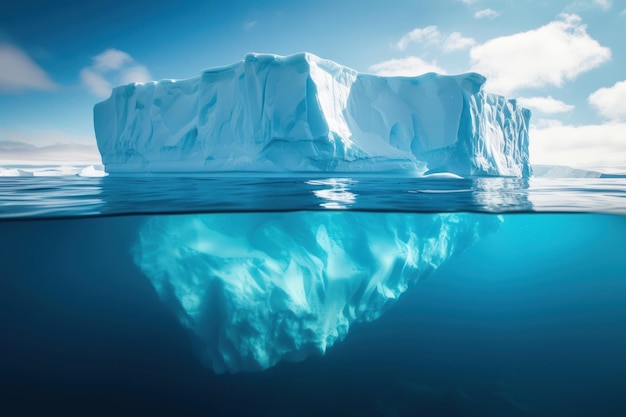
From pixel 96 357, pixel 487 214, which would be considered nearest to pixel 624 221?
pixel 487 214

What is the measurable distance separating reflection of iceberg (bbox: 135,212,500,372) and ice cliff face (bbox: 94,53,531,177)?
11.5 metres

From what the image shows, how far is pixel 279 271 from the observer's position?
7.28m

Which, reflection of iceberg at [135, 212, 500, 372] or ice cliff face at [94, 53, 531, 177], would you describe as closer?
reflection of iceberg at [135, 212, 500, 372]

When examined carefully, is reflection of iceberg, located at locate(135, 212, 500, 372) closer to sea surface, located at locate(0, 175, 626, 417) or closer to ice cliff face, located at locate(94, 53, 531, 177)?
sea surface, located at locate(0, 175, 626, 417)

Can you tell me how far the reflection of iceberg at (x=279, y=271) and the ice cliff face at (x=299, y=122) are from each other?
11.5 m

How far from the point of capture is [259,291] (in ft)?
22.4

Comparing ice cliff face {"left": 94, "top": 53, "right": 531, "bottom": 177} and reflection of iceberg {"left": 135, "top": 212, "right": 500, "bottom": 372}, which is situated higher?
ice cliff face {"left": 94, "top": 53, "right": 531, "bottom": 177}

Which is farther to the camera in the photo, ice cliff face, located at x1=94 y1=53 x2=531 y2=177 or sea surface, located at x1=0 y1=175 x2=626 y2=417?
ice cliff face, located at x1=94 y1=53 x2=531 y2=177

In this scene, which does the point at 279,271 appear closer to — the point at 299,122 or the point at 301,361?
the point at 301,361

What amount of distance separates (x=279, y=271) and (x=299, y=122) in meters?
14.1

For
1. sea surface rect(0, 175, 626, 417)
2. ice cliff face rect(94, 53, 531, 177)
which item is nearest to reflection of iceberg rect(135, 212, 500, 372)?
sea surface rect(0, 175, 626, 417)

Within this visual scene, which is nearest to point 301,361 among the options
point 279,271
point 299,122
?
point 279,271

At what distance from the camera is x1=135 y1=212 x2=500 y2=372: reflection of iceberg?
6.54m

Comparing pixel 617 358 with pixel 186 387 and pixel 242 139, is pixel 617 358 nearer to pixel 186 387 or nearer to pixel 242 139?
pixel 186 387
